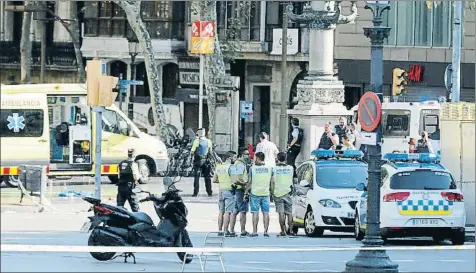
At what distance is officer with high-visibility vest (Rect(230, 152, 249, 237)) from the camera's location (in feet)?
70.6

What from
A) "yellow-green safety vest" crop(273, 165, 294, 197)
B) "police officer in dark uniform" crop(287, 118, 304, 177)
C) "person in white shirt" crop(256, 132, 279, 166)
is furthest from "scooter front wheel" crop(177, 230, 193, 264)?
"police officer in dark uniform" crop(287, 118, 304, 177)

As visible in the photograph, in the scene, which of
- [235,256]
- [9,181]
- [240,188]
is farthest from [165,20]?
[9,181]

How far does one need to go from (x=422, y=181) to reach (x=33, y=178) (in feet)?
31.6

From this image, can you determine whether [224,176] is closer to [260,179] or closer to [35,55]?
[260,179]

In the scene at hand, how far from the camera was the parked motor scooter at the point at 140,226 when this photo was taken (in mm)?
16953

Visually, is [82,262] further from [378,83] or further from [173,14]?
[173,14]

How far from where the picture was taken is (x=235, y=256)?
60.4 feet

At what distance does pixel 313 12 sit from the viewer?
30.8 m

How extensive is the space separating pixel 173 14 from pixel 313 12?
12425mm

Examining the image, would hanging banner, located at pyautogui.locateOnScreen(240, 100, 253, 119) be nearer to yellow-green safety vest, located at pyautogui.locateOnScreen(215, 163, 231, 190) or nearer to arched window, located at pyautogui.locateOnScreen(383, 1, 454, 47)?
arched window, located at pyautogui.locateOnScreen(383, 1, 454, 47)

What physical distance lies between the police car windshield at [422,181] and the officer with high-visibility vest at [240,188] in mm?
2221

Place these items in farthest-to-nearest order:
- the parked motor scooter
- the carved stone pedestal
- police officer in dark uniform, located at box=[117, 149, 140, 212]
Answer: the carved stone pedestal
police officer in dark uniform, located at box=[117, 149, 140, 212]
the parked motor scooter

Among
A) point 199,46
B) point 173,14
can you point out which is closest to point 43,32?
point 199,46

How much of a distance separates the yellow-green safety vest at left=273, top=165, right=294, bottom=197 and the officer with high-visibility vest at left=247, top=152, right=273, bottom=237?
0.10 metres
